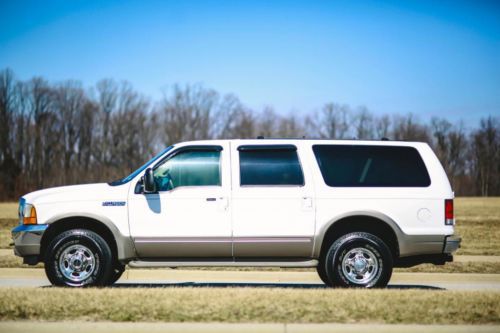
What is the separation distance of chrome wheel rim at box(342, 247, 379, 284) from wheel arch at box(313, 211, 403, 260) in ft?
1.17

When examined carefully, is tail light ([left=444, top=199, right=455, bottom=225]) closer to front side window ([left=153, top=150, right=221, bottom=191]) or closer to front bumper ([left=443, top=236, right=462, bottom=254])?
front bumper ([left=443, top=236, right=462, bottom=254])

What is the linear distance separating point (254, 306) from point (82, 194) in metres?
3.52

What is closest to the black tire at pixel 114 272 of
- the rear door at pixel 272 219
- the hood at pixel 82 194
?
the hood at pixel 82 194

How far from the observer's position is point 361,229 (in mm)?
10062

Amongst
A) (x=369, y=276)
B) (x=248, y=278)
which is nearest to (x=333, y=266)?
(x=369, y=276)

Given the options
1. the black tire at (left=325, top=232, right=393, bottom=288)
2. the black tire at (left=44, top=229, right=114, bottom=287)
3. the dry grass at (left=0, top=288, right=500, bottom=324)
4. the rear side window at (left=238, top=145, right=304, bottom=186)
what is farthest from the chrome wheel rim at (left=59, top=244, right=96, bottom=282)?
the black tire at (left=325, top=232, right=393, bottom=288)

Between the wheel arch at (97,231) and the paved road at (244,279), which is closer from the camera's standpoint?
the wheel arch at (97,231)

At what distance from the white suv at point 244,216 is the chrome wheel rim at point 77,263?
0.6 inches

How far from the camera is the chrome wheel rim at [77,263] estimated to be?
9773mm

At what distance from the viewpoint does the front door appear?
9.70m

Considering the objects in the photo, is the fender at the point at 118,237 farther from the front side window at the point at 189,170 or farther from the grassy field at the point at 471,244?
the grassy field at the point at 471,244

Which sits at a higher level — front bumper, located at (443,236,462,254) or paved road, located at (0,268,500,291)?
front bumper, located at (443,236,462,254)

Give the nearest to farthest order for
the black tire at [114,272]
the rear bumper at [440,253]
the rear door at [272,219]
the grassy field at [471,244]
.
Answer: the rear door at [272,219], the rear bumper at [440,253], the black tire at [114,272], the grassy field at [471,244]

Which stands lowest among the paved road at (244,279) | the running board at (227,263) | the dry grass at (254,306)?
the paved road at (244,279)
